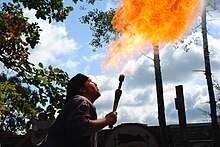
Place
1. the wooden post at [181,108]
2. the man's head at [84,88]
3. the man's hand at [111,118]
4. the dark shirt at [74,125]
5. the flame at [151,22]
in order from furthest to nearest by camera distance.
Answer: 1. the wooden post at [181,108]
2. the flame at [151,22]
3. the man's head at [84,88]
4. the man's hand at [111,118]
5. the dark shirt at [74,125]

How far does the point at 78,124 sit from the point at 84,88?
64 centimetres

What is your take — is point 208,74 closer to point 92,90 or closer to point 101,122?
point 92,90

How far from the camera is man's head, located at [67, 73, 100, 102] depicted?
195 inches

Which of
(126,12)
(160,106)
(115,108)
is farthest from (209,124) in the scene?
(115,108)

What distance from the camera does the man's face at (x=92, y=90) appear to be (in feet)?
16.3

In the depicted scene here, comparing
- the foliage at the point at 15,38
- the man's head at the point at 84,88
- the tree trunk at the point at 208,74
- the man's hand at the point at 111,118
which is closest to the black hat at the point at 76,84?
the man's head at the point at 84,88

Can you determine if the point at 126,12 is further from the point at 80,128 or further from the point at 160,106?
the point at 160,106

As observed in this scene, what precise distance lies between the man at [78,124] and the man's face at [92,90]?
3cm

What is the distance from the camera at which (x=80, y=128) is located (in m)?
4.42

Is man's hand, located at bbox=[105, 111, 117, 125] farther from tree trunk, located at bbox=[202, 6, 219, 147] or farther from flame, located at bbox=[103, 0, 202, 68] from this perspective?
tree trunk, located at bbox=[202, 6, 219, 147]

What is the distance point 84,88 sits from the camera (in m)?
4.96

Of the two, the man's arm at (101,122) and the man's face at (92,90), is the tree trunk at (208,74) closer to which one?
the man's face at (92,90)

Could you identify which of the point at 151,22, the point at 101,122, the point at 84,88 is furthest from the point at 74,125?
the point at 151,22

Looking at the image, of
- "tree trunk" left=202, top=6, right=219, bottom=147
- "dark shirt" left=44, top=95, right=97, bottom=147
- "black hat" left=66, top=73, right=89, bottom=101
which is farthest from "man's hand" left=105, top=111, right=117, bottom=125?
"tree trunk" left=202, top=6, right=219, bottom=147
